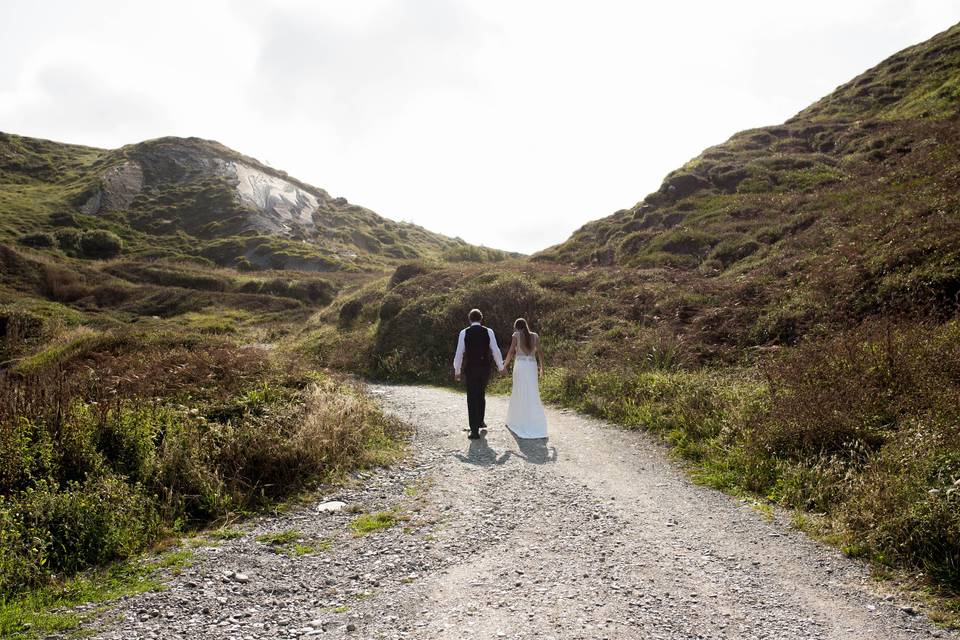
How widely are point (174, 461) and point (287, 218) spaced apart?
96.2m

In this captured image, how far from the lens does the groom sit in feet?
38.2

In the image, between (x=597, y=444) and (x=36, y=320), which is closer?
(x=597, y=444)

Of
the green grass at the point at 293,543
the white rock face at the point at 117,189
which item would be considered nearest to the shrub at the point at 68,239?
the white rock face at the point at 117,189

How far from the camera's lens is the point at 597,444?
1086 centimetres

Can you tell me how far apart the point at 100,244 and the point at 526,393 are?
248ft

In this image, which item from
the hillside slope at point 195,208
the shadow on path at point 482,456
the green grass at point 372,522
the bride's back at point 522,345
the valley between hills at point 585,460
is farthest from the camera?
the hillside slope at point 195,208

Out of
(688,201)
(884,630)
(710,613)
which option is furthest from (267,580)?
(688,201)

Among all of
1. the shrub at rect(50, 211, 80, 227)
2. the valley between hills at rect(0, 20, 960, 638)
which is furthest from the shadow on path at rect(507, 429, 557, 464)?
the shrub at rect(50, 211, 80, 227)

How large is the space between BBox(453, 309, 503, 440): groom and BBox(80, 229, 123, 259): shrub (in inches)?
2855

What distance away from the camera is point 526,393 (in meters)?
12.0

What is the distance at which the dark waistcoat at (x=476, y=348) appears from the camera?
11.7m

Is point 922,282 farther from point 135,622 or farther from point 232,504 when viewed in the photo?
point 135,622

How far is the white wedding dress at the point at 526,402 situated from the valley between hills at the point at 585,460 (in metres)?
0.47

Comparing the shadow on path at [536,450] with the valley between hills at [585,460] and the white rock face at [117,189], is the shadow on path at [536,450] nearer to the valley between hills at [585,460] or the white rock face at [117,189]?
the valley between hills at [585,460]
